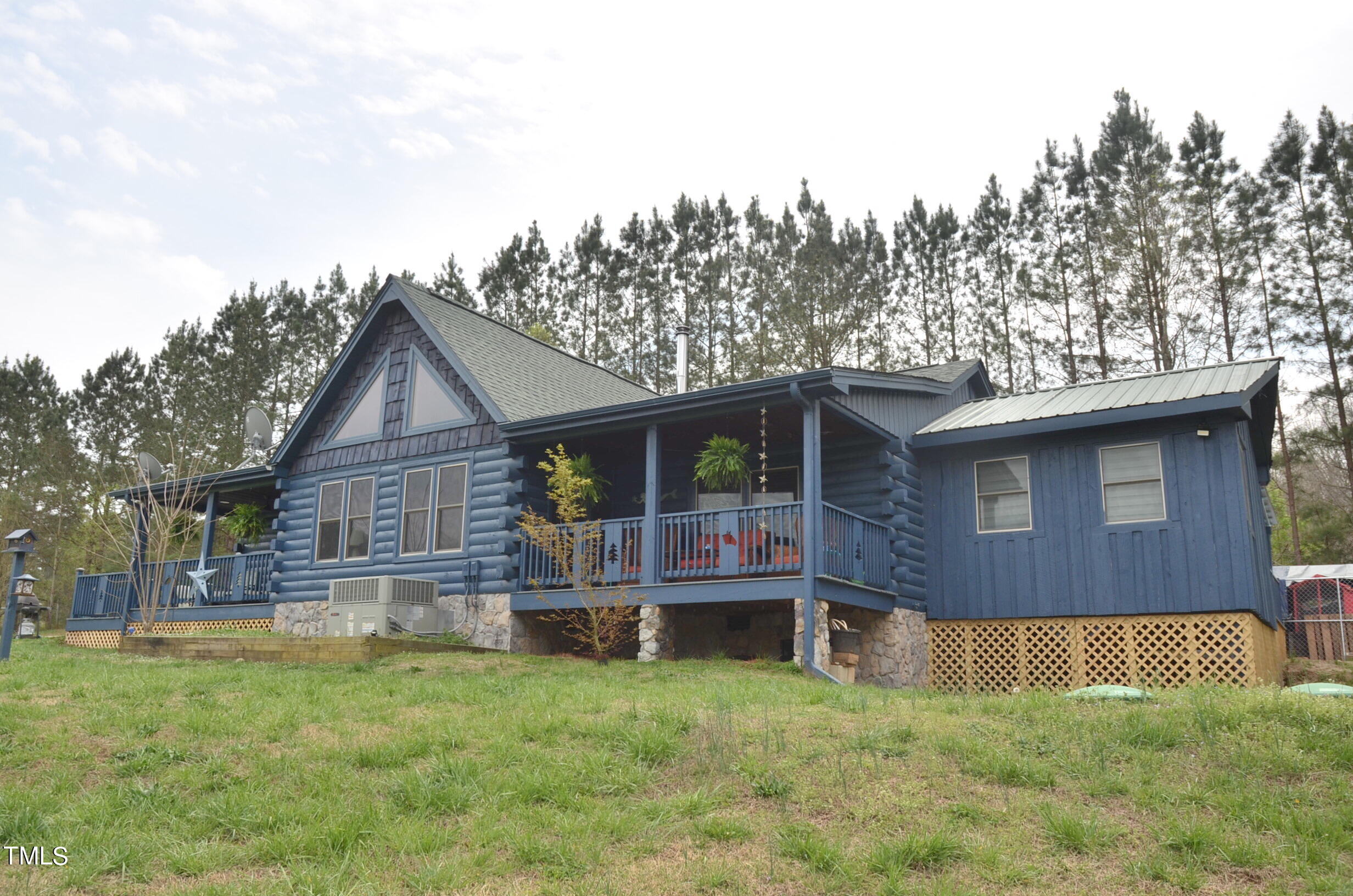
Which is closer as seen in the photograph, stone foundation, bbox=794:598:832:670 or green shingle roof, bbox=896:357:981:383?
stone foundation, bbox=794:598:832:670

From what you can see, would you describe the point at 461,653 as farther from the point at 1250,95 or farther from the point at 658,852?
the point at 1250,95

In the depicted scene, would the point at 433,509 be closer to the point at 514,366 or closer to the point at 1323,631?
the point at 514,366

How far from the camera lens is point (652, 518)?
1409cm

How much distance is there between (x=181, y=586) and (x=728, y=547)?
41.4 feet

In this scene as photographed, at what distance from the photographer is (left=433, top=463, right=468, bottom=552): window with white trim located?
1636cm

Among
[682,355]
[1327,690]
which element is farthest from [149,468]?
[1327,690]

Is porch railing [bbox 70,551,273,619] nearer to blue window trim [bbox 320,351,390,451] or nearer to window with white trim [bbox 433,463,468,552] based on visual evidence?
blue window trim [bbox 320,351,390,451]

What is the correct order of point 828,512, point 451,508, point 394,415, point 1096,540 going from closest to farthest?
1. point 828,512
2. point 1096,540
3. point 451,508
4. point 394,415

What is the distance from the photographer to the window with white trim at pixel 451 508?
644 inches

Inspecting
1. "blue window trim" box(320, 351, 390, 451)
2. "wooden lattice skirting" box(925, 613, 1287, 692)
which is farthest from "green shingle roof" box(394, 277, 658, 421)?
"wooden lattice skirting" box(925, 613, 1287, 692)

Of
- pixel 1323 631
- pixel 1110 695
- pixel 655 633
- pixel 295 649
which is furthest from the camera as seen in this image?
pixel 1323 631

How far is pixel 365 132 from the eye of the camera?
1852 cm

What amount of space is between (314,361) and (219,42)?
2338cm

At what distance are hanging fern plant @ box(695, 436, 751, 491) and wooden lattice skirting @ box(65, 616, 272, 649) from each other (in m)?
9.01
